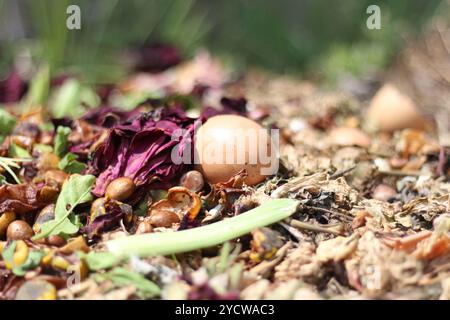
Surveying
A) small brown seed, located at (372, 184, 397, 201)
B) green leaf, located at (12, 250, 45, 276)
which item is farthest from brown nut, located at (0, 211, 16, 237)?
small brown seed, located at (372, 184, 397, 201)

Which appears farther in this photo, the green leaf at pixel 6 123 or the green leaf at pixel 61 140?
the green leaf at pixel 6 123

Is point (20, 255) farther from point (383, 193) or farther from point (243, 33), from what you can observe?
point (243, 33)

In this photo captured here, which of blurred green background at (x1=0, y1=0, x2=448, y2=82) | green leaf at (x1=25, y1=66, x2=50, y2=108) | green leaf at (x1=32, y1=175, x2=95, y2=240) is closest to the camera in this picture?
green leaf at (x1=32, y1=175, x2=95, y2=240)

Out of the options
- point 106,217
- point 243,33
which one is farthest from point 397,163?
point 243,33

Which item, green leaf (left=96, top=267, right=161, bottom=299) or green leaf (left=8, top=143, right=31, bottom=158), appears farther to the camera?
green leaf (left=8, top=143, right=31, bottom=158)

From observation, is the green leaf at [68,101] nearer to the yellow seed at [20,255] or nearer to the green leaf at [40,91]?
the green leaf at [40,91]

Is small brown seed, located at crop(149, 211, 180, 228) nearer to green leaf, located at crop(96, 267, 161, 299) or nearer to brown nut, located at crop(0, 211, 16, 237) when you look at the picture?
green leaf, located at crop(96, 267, 161, 299)

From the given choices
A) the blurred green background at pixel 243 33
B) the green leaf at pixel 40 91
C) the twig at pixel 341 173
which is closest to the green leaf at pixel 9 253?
the twig at pixel 341 173
